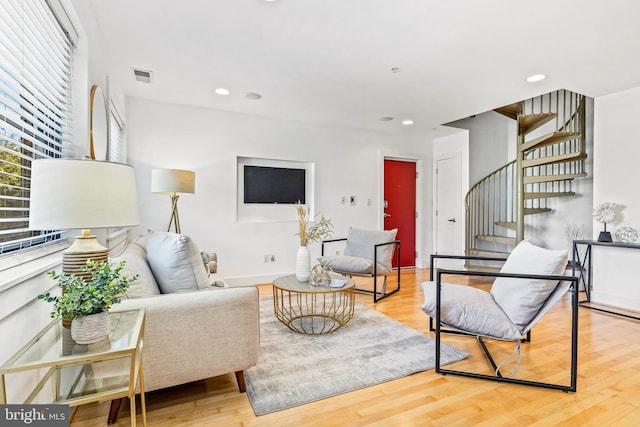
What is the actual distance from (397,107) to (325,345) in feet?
10.0

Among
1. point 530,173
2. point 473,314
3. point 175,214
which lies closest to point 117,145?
point 175,214

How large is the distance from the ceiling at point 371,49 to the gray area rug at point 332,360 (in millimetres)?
2347

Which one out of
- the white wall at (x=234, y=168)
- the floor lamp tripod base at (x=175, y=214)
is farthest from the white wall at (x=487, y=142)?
the floor lamp tripod base at (x=175, y=214)

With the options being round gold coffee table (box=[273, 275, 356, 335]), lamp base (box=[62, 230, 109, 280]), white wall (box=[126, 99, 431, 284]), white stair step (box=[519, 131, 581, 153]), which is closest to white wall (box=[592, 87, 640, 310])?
white stair step (box=[519, 131, 581, 153])

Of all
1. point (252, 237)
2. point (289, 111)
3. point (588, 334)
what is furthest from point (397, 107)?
point (588, 334)

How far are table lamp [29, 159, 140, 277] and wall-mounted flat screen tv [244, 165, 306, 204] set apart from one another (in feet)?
10.9

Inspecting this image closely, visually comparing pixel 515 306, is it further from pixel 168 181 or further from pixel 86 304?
pixel 168 181

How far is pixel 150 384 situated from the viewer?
1577 mm

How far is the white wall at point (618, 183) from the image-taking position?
3.40 m

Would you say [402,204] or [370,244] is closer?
[370,244]

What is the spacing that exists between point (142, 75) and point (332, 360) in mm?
3199

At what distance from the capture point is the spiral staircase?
161 inches

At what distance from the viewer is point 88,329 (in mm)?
1106

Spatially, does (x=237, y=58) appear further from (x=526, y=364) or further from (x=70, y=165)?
A: (x=526, y=364)
